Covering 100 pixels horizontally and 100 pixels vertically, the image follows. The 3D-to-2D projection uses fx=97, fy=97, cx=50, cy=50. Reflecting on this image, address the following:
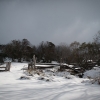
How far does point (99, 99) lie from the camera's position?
307 centimetres

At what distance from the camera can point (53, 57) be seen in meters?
43.3

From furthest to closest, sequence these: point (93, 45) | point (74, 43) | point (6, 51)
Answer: point (6, 51) → point (74, 43) → point (93, 45)

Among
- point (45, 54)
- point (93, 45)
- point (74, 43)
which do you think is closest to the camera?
point (93, 45)

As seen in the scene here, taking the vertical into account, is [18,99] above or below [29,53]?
below

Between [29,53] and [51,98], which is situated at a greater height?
[29,53]

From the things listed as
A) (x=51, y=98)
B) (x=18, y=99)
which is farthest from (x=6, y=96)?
(x=51, y=98)

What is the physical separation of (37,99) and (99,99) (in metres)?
1.96

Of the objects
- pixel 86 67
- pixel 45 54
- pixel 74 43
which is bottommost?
pixel 86 67

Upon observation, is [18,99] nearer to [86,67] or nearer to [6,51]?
[86,67]

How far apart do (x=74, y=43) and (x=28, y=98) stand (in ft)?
89.1

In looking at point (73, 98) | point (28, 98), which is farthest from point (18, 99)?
point (73, 98)

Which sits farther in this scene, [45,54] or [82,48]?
[45,54]

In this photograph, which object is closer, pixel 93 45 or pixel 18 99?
pixel 18 99

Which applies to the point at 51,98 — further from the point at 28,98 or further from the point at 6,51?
the point at 6,51
